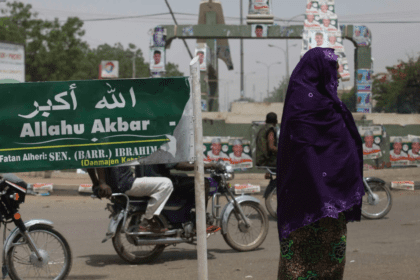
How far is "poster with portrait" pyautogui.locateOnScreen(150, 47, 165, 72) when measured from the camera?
2130 cm

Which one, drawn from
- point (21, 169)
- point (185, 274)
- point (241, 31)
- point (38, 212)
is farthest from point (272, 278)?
point (241, 31)

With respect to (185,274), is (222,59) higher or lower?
higher

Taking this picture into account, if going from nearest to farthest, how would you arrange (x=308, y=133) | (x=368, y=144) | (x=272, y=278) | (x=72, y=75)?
(x=308, y=133) < (x=272, y=278) < (x=368, y=144) < (x=72, y=75)

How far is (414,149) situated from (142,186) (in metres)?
11.3

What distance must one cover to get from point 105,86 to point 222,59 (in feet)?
111

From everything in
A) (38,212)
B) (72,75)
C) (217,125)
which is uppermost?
(72,75)

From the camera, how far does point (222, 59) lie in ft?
122

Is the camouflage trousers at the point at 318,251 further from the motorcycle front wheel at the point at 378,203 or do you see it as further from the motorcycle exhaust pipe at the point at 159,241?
the motorcycle front wheel at the point at 378,203

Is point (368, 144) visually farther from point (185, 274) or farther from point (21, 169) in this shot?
point (21, 169)

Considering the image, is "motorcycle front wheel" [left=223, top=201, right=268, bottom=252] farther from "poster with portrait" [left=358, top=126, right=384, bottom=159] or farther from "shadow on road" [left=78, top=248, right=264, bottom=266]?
"poster with portrait" [left=358, top=126, right=384, bottom=159]

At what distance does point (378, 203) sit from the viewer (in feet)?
27.4

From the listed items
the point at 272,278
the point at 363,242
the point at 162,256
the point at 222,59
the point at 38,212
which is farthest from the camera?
the point at 222,59

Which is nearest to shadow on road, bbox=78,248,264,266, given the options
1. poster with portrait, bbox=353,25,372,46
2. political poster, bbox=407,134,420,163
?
political poster, bbox=407,134,420,163

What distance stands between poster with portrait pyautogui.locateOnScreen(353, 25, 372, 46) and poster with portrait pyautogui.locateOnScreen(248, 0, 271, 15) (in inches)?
128
